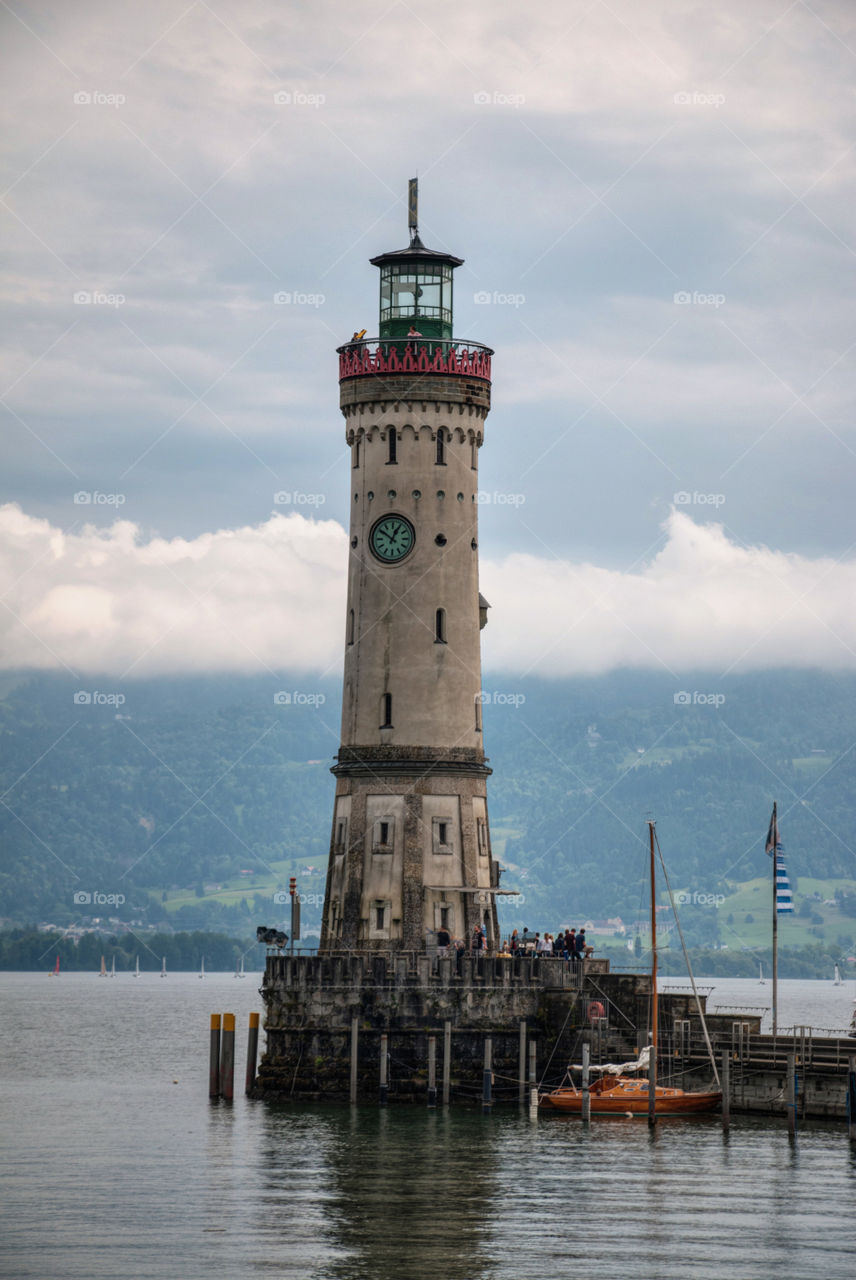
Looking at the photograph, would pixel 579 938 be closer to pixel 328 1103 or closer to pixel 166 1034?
pixel 328 1103

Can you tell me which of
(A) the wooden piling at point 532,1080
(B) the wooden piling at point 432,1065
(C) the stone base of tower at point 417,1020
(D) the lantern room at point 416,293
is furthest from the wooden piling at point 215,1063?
(D) the lantern room at point 416,293

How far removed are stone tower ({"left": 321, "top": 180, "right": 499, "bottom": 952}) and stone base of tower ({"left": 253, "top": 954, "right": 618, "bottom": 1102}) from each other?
5755 mm

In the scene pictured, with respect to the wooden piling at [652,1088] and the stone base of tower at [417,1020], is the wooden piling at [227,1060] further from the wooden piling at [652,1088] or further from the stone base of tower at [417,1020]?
the wooden piling at [652,1088]

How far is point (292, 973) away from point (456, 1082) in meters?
7.68

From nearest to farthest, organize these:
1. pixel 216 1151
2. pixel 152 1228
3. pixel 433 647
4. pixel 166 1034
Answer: pixel 152 1228, pixel 216 1151, pixel 433 647, pixel 166 1034

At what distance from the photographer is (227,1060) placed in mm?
92375

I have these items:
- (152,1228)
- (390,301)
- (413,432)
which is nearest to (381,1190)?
(152,1228)

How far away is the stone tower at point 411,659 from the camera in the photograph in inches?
3526

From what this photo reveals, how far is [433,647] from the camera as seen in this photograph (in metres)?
90.9

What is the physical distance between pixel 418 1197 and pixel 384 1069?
14968mm

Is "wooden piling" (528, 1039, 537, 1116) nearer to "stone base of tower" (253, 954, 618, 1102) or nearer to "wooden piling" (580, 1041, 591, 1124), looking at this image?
"stone base of tower" (253, 954, 618, 1102)

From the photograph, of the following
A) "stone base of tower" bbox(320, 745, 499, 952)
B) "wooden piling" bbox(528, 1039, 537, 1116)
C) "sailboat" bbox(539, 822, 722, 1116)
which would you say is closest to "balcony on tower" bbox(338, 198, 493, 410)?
"stone base of tower" bbox(320, 745, 499, 952)

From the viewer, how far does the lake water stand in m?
58.4

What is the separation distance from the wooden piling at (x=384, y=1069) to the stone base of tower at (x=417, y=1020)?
1.49 ft
